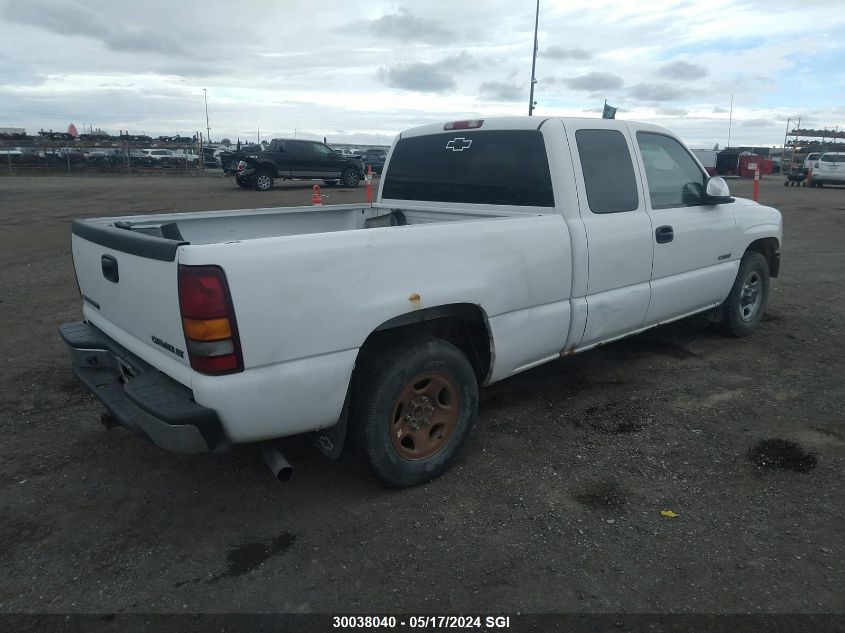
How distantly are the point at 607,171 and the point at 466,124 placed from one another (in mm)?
1046

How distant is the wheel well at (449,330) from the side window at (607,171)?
114cm

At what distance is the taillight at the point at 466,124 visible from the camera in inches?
175

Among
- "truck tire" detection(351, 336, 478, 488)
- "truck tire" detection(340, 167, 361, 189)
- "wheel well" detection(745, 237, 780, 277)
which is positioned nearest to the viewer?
"truck tire" detection(351, 336, 478, 488)

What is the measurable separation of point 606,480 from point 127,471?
267 centimetres

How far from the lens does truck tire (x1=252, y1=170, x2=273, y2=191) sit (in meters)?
22.2

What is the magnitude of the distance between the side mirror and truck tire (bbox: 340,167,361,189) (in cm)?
2108

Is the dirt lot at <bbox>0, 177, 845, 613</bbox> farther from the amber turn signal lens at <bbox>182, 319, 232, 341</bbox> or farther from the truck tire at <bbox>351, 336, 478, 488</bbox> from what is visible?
the amber turn signal lens at <bbox>182, 319, 232, 341</bbox>

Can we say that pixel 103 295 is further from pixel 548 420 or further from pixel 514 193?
pixel 548 420

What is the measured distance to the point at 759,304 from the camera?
5.98m

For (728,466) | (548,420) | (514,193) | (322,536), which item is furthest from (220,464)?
(728,466)

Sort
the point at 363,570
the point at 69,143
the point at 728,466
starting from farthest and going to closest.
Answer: the point at 69,143 < the point at 728,466 < the point at 363,570

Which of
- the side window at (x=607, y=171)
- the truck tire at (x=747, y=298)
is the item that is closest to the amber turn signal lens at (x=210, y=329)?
the side window at (x=607, y=171)

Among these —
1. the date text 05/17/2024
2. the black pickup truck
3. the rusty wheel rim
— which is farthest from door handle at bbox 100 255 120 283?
the black pickup truck

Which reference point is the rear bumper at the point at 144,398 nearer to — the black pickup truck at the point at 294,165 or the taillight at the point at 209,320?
the taillight at the point at 209,320
